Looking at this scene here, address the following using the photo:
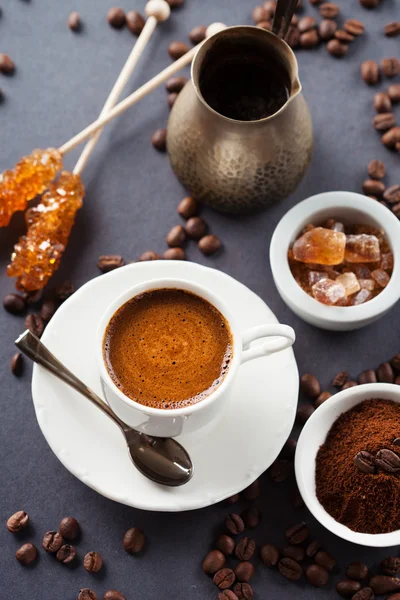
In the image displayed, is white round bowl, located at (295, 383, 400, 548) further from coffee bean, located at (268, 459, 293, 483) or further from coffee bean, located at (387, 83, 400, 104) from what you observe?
coffee bean, located at (387, 83, 400, 104)

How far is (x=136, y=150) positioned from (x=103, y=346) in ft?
2.65

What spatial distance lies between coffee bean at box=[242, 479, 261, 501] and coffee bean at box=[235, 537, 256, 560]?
0.11 meters

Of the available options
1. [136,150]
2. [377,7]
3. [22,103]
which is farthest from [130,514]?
[377,7]

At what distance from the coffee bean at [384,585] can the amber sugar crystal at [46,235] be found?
1.21 metres

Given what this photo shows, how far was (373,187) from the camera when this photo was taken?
2.28 m

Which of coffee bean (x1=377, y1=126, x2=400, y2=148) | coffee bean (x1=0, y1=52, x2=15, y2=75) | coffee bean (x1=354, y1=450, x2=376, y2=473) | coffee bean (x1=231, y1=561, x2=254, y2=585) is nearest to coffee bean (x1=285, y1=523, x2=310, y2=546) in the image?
coffee bean (x1=231, y1=561, x2=254, y2=585)

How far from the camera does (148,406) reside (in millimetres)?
1751

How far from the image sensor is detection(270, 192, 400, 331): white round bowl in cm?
205

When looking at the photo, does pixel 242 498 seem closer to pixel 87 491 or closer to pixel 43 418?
pixel 87 491

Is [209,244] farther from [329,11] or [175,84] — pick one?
[329,11]

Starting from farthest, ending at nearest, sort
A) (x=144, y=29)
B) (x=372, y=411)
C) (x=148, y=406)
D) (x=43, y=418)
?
(x=144, y=29), (x=372, y=411), (x=43, y=418), (x=148, y=406)

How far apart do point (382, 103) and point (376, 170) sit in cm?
21

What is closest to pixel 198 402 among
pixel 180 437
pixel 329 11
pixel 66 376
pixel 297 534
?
pixel 180 437

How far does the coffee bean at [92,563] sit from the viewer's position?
6.65ft
